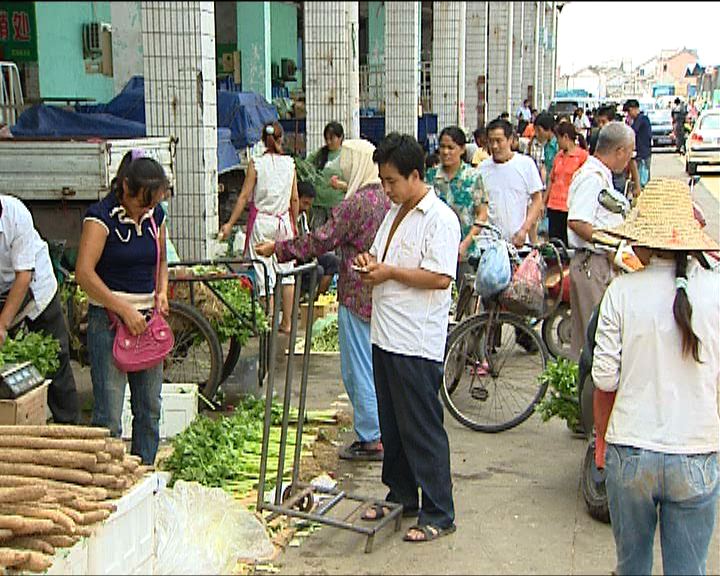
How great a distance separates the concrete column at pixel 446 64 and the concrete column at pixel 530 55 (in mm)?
18743

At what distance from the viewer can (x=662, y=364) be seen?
11.5 feet

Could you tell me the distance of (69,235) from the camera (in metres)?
7.99

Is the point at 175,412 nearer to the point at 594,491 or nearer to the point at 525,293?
the point at 525,293

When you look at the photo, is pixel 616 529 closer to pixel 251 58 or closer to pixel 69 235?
pixel 69 235

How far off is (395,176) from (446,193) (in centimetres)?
298

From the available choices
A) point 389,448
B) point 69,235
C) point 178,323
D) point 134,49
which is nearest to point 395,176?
point 389,448

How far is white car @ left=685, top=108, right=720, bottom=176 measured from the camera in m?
21.2

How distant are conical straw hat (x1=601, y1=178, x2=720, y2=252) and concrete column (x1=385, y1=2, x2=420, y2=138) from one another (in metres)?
13.6

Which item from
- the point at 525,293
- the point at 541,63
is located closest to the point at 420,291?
the point at 525,293

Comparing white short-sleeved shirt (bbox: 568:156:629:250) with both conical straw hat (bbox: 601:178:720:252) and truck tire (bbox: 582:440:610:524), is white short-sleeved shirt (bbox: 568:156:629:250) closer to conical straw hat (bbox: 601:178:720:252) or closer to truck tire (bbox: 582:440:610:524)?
truck tire (bbox: 582:440:610:524)

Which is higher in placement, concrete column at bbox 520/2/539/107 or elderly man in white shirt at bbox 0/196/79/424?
concrete column at bbox 520/2/539/107

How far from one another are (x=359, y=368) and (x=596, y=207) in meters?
1.95

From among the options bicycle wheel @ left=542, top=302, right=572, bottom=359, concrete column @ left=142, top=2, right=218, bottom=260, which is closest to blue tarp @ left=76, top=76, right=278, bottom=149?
concrete column @ left=142, top=2, right=218, bottom=260

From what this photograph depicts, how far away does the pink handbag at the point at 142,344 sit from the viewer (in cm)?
512
